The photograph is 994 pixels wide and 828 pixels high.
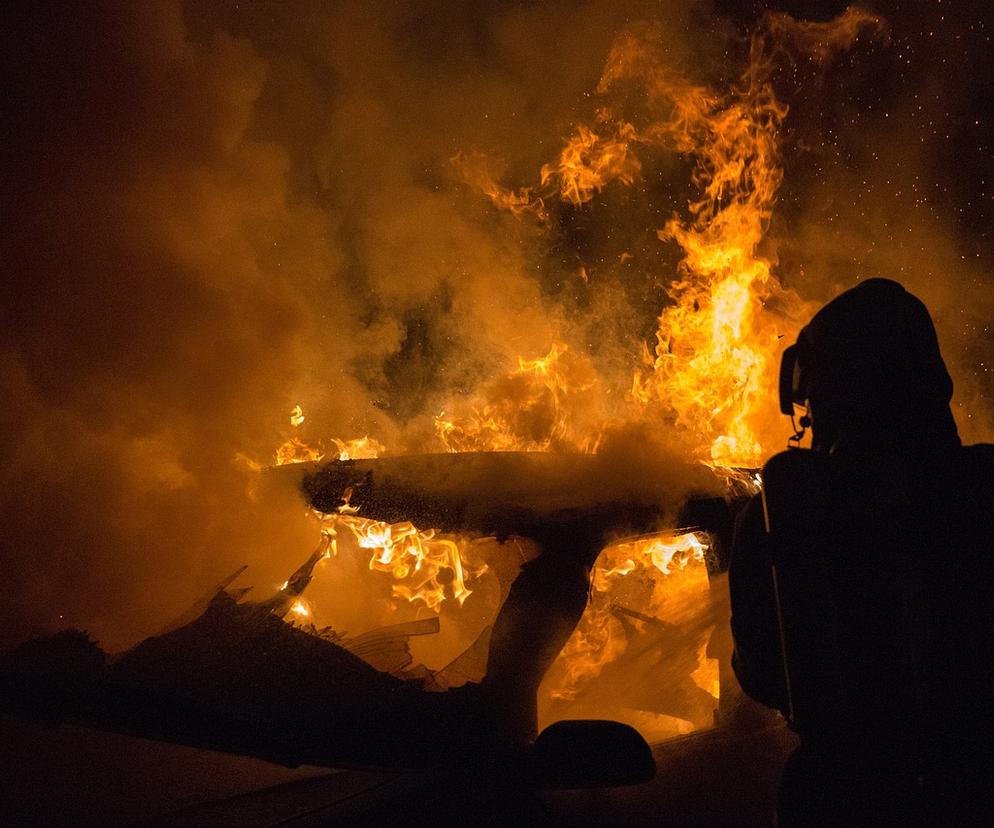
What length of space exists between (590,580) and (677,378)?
18.1 ft

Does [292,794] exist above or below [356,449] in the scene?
below

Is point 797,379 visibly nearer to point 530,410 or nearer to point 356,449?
point 530,410

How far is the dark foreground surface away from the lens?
2.30m

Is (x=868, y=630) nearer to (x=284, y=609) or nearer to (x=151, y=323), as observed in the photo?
(x=284, y=609)

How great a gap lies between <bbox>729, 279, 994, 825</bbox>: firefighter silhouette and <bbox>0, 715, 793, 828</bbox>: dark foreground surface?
70 cm

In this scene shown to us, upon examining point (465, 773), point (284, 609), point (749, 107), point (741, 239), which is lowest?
point (465, 773)

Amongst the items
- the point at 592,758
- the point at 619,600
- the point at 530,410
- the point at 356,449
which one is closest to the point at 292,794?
the point at 592,758

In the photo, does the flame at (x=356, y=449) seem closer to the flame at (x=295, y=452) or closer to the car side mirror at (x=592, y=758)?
the flame at (x=295, y=452)

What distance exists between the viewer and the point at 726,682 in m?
4.11

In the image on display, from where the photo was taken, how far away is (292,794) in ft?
8.97

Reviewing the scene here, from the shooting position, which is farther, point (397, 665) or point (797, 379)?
point (397, 665)

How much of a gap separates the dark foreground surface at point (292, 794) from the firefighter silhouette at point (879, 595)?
0.70 metres

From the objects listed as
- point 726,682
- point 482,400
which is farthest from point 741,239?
point 726,682

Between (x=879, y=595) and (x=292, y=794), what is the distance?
2.56m
